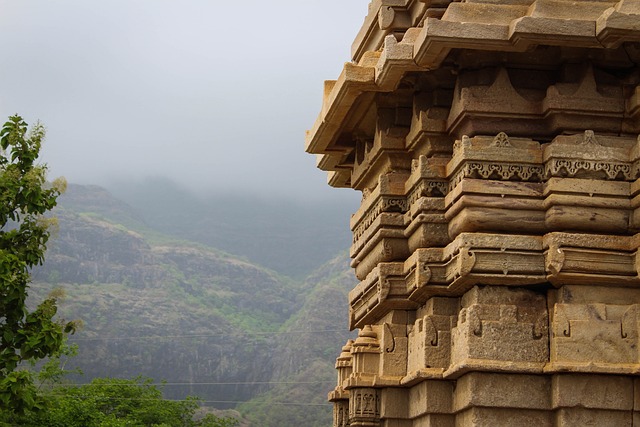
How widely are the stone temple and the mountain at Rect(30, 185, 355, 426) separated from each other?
57.8 meters

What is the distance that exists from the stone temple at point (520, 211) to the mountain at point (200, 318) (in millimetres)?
57846

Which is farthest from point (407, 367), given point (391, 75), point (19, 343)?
point (19, 343)

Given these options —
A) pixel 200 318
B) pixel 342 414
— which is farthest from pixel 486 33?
pixel 200 318

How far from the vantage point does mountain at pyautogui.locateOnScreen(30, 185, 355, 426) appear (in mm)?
84500

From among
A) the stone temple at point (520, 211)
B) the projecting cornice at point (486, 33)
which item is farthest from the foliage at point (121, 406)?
the projecting cornice at point (486, 33)

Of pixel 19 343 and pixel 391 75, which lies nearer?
pixel 391 75

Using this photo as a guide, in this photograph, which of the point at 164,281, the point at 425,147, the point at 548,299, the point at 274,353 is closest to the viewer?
the point at 548,299

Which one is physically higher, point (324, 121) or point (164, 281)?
point (164, 281)

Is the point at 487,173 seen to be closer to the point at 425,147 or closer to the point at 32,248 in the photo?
the point at 425,147

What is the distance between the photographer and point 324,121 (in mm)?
13523

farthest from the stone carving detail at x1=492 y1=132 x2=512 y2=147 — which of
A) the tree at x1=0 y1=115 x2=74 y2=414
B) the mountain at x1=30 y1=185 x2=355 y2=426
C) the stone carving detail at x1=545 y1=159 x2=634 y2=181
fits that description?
the mountain at x1=30 y1=185 x2=355 y2=426

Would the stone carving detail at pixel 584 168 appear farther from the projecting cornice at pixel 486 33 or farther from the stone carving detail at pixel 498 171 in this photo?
the projecting cornice at pixel 486 33

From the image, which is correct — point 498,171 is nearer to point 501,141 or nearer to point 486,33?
point 501,141

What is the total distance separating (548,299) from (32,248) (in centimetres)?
841
